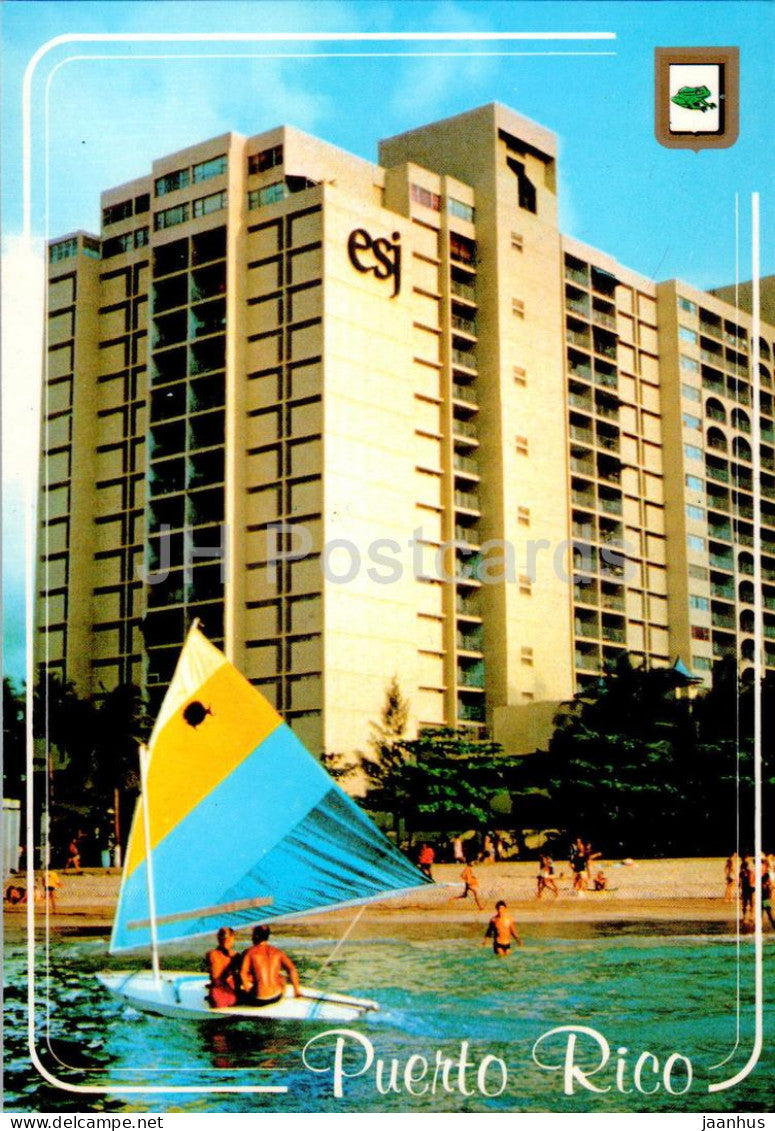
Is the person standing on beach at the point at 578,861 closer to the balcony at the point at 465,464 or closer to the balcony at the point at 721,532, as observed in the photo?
the balcony at the point at 721,532

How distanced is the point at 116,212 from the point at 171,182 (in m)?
0.41

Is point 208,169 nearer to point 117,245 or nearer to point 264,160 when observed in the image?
point 264,160

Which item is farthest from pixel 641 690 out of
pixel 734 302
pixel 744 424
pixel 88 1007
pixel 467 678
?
pixel 88 1007

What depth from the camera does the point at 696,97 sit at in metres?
6.80

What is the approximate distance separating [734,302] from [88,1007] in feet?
16.1

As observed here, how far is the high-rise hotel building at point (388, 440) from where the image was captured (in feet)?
24.7

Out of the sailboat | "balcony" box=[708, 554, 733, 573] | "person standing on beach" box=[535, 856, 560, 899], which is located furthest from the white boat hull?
"balcony" box=[708, 554, 733, 573]

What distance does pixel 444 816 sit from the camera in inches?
322

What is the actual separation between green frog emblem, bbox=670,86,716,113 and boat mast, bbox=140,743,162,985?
14.4ft

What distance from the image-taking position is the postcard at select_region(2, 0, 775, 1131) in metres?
6.80

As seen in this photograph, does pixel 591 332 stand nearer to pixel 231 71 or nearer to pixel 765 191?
pixel 765 191

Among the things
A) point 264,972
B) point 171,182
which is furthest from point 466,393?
point 264,972

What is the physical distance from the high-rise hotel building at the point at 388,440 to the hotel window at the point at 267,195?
26 millimetres

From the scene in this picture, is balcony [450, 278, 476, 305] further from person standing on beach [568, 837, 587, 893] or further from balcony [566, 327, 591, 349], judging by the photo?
person standing on beach [568, 837, 587, 893]
